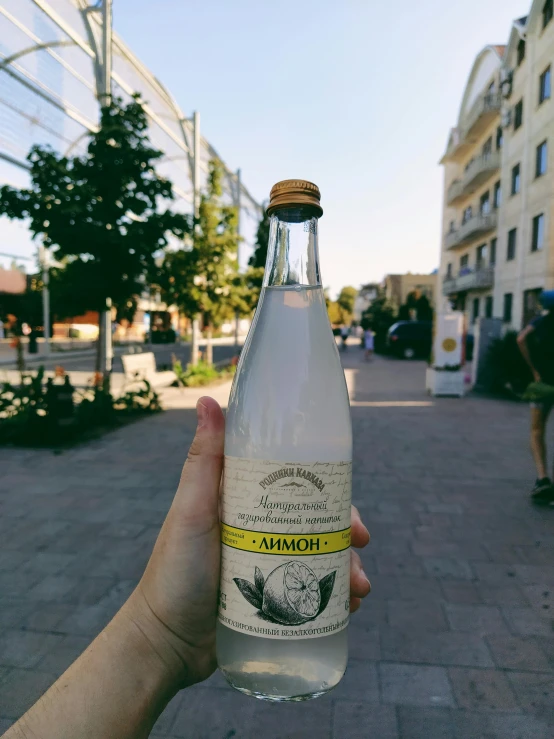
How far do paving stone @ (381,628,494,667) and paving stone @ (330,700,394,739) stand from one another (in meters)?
0.45

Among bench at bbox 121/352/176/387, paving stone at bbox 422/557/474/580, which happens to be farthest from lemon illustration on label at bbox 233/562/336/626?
bench at bbox 121/352/176/387

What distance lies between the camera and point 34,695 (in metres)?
2.67

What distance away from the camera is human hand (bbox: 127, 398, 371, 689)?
1631 mm

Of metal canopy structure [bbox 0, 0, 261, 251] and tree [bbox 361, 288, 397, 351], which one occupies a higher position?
metal canopy structure [bbox 0, 0, 261, 251]

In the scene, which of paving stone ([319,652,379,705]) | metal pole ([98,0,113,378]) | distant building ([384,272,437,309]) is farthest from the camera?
distant building ([384,272,437,309])

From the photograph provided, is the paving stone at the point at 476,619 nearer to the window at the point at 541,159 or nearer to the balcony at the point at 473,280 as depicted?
the window at the point at 541,159

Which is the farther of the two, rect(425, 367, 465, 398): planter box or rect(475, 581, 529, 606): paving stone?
rect(425, 367, 465, 398): planter box

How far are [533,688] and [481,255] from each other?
31354mm

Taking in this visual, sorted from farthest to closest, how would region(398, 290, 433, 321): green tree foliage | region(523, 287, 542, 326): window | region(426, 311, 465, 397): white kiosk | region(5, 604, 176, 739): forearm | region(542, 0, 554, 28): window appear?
region(398, 290, 433, 321): green tree foliage < region(523, 287, 542, 326): window < region(542, 0, 554, 28): window < region(426, 311, 465, 397): white kiosk < region(5, 604, 176, 739): forearm

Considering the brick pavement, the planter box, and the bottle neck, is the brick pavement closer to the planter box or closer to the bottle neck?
the bottle neck

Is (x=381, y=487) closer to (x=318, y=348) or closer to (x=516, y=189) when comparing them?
(x=318, y=348)

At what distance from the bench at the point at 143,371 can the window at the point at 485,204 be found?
69.4ft

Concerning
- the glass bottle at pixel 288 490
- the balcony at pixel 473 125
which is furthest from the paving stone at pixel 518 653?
the balcony at pixel 473 125

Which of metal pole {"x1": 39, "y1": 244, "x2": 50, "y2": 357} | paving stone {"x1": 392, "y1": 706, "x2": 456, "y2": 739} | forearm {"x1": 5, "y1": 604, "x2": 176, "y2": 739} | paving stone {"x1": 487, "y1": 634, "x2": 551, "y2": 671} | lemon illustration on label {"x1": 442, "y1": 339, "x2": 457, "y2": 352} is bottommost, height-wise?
paving stone {"x1": 392, "y1": 706, "x2": 456, "y2": 739}
